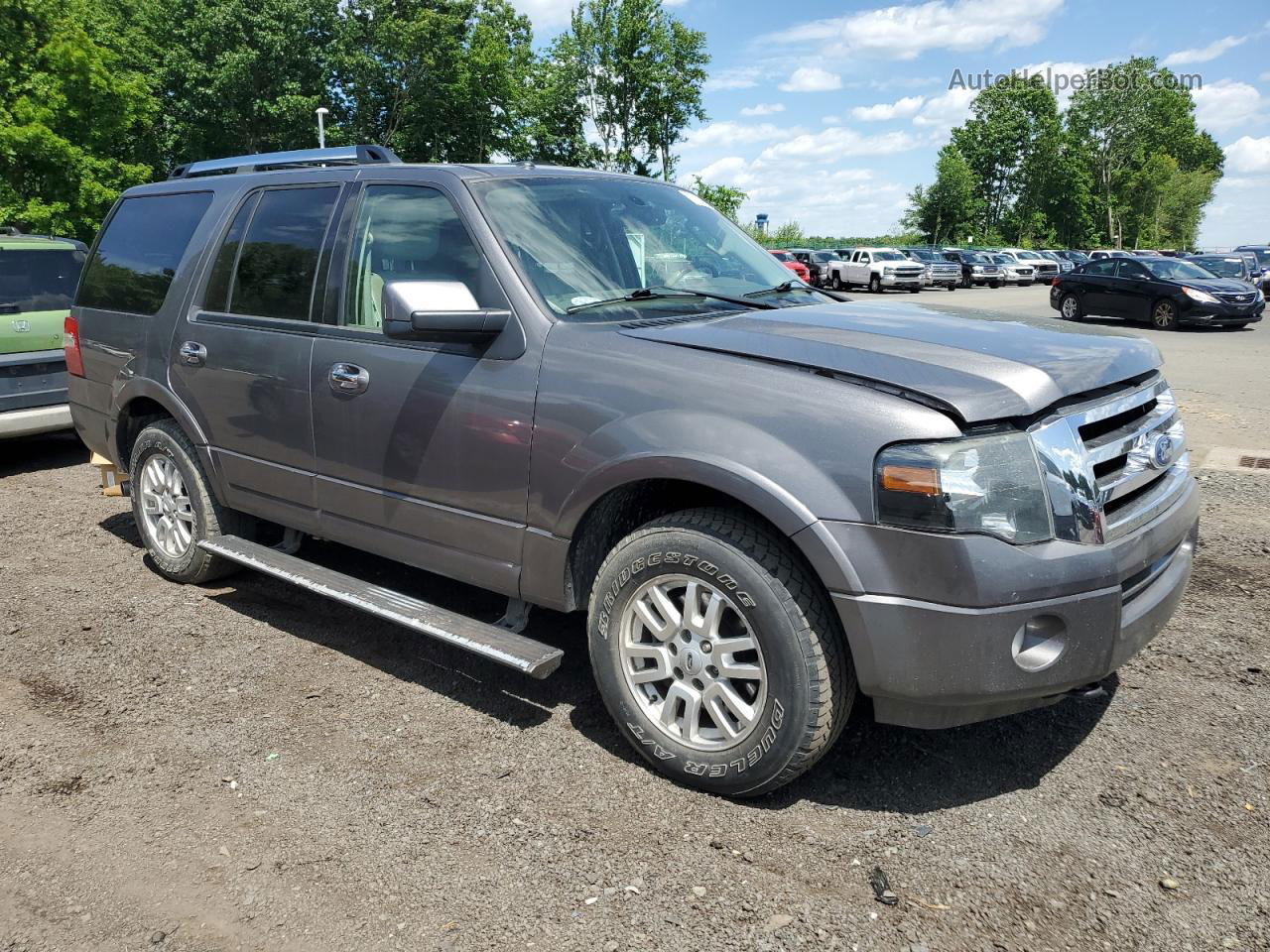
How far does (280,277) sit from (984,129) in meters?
94.5

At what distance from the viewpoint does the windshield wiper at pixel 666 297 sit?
3611 mm

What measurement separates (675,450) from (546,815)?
3.93ft

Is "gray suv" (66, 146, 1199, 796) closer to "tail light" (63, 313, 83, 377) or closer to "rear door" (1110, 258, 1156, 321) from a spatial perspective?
"tail light" (63, 313, 83, 377)

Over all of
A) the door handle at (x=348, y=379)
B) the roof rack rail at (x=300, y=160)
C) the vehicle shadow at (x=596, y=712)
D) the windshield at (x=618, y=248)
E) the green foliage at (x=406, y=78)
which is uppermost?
the green foliage at (x=406, y=78)

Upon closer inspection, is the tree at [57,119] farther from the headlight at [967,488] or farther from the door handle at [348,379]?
the headlight at [967,488]

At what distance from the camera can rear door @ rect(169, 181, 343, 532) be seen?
13.8ft

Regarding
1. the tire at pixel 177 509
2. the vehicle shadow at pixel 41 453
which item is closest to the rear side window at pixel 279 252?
the tire at pixel 177 509

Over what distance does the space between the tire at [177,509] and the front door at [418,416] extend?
3.17ft

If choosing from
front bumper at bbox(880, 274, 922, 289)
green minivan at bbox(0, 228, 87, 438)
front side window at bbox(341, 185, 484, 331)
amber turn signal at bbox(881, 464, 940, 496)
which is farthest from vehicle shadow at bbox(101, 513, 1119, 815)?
front bumper at bbox(880, 274, 922, 289)

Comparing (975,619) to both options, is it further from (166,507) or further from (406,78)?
(406,78)

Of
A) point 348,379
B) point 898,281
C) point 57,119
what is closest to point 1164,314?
point 898,281

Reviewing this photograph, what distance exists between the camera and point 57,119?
2050 cm

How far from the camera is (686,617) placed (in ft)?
10.2

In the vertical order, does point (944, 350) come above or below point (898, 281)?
above
